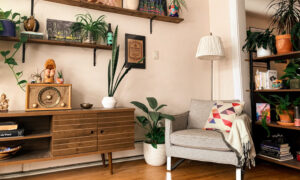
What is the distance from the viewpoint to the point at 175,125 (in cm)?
210

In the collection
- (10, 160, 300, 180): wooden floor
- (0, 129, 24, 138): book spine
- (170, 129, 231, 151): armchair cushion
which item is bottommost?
(10, 160, 300, 180): wooden floor

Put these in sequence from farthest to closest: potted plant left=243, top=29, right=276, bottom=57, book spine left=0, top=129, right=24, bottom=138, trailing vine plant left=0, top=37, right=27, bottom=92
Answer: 1. potted plant left=243, top=29, right=276, bottom=57
2. trailing vine plant left=0, top=37, right=27, bottom=92
3. book spine left=0, top=129, right=24, bottom=138

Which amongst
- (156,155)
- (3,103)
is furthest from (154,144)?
(3,103)

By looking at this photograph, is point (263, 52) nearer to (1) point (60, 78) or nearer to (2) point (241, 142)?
(2) point (241, 142)

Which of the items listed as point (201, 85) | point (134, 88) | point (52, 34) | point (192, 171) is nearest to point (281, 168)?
point (192, 171)

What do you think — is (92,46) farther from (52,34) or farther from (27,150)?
(27,150)

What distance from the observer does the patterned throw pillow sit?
1971 mm

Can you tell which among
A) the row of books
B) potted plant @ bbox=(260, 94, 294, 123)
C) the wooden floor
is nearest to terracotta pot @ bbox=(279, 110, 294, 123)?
potted plant @ bbox=(260, 94, 294, 123)

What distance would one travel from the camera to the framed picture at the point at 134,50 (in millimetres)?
2500

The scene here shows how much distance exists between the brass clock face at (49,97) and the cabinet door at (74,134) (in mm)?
208

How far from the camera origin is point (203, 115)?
7.51ft

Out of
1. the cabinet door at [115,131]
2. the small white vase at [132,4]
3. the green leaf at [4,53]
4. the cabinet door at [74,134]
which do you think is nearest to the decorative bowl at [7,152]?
the cabinet door at [74,134]

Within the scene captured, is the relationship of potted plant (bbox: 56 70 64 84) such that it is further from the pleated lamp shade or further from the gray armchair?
the pleated lamp shade

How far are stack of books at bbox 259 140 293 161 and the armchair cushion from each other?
2.40ft
